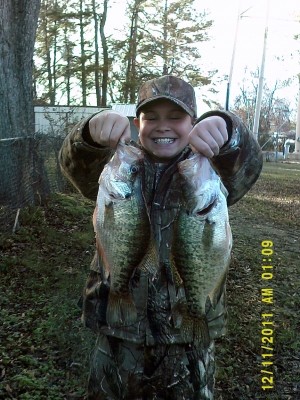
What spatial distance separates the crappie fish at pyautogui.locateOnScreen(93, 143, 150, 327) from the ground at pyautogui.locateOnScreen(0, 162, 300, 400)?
2.23m

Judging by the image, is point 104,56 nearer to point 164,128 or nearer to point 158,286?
point 164,128

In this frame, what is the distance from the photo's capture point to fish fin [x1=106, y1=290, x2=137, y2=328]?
2469mm

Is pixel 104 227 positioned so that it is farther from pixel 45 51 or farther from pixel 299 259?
pixel 45 51

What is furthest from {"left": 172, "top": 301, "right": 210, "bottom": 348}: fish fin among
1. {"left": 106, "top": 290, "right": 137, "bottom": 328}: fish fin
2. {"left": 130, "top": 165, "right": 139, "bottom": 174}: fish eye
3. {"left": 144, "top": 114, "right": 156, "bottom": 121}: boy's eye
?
{"left": 144, "top": 114, "right": 156, "bottom": 121}: boy's eye

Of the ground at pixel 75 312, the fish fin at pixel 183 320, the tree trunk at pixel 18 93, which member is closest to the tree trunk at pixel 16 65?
the tree trunk at pixel 18 93

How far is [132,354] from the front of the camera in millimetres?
2660

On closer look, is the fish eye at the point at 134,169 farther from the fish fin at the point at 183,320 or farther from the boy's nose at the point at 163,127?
the fish fin at the point at 183,320

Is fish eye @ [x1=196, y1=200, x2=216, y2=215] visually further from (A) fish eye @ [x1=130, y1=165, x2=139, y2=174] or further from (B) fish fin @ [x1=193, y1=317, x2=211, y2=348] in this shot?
(B) fish fin @ [x1=193, y1=317, x2=211, y2=348]

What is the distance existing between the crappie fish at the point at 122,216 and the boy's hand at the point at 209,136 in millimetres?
267

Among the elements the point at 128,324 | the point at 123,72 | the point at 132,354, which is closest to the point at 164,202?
the point at 128,324

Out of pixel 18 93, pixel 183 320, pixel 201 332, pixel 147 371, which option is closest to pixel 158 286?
pixel 183 320

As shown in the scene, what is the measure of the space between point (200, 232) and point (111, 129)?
0.66 metres

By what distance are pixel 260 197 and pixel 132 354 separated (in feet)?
37.7

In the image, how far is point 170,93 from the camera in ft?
8.86
